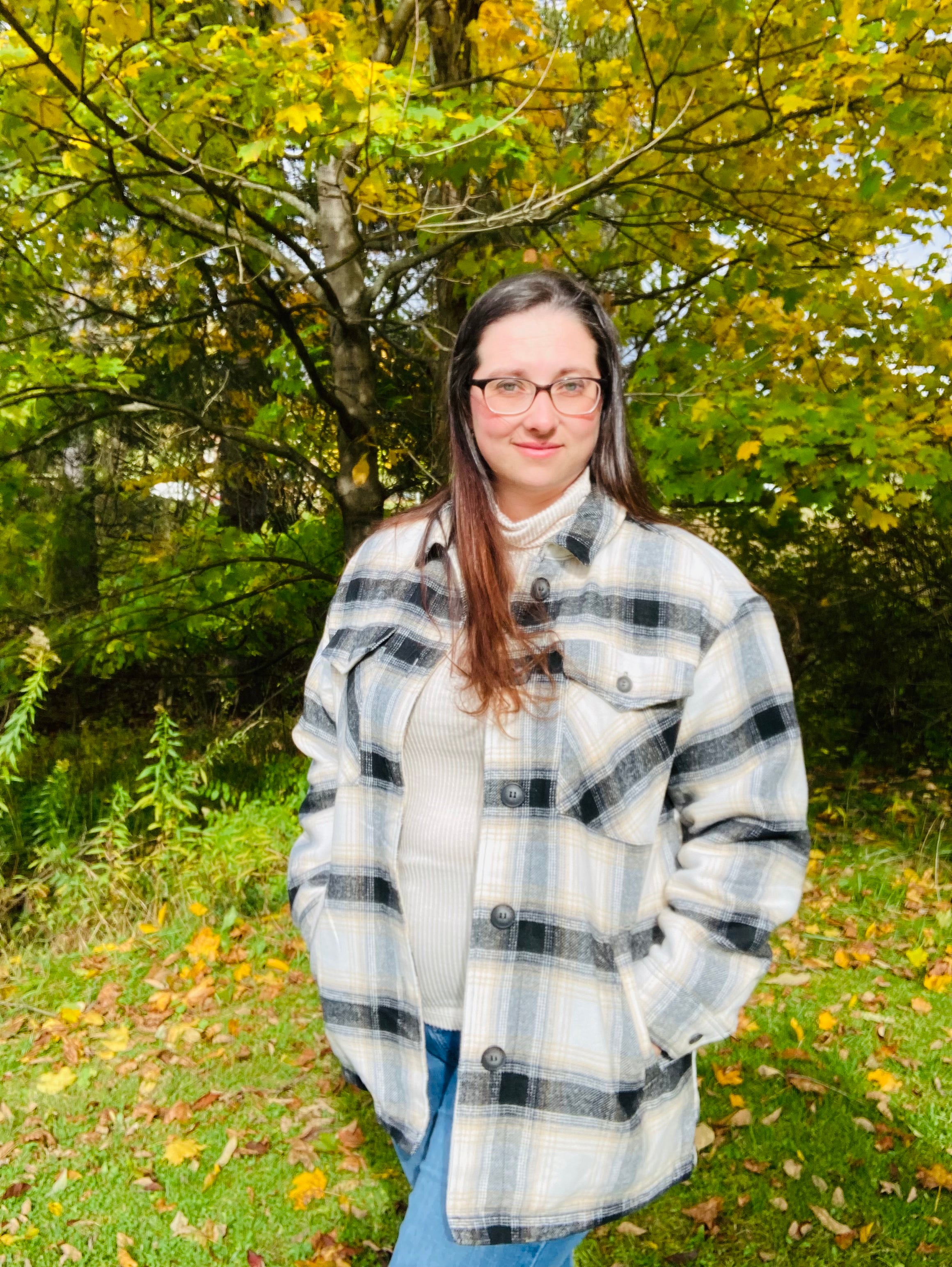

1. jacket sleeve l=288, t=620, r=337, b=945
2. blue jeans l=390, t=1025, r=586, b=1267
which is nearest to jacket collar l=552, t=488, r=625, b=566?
jacket sleeve l=288, t=620, r=337, b=945

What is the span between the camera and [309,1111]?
3.40 m

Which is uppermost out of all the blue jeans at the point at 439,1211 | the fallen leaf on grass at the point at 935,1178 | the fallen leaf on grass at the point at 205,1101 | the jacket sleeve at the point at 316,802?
the jacket sleeve at the point at 316,802

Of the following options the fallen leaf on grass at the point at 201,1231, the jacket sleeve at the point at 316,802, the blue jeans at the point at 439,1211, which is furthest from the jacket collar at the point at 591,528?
A: the fallen leaf on grass at the point at 201,1231

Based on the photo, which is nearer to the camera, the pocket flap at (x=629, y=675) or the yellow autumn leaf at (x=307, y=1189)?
the pocket flap at (x=629, y=675)

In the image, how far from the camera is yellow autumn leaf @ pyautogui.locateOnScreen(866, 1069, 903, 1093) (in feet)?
11.0

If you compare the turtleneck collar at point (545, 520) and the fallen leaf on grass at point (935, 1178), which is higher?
the turtleneck collar at point (545, 520)

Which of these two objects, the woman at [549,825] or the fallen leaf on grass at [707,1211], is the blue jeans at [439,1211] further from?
the fallen leaf on grass at [707,1211]

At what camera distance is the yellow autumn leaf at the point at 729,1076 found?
3412 mm

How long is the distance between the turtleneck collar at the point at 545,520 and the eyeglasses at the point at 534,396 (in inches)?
5.1

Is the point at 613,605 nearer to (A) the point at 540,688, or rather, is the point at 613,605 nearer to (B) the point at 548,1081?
(A) the point at 540,688

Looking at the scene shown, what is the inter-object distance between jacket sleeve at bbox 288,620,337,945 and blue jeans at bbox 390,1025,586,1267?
0.35 metres

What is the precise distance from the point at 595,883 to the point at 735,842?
24 centimetres

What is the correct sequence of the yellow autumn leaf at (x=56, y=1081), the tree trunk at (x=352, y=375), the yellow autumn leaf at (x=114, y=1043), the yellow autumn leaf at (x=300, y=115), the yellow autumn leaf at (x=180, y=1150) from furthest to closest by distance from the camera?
1. the tree trunk at (x=352, y=375)
2. the yellow autumn leaf at (x=114, y=1043)
3. the yellow autumn leaf at (x=56, y=1081)
4. the yellow autumn leaf at (x=180, y=1150)
5. the yellow autumn leaf at (x=300, y=115)

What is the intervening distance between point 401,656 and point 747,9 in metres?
3.39
